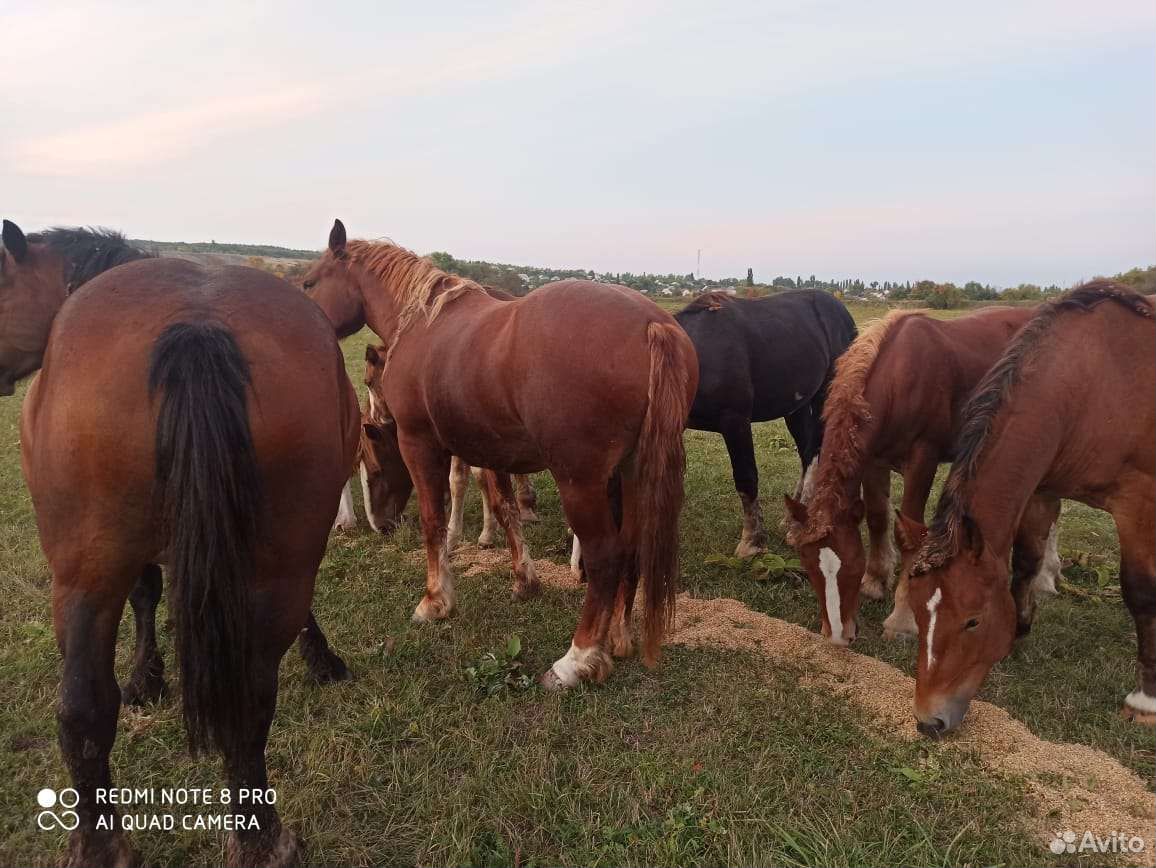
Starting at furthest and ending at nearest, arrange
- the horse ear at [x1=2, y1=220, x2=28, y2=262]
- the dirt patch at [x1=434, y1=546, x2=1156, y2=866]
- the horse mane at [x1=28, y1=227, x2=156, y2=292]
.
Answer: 1. the horse mane at [x1=28, y1=227, x2=156, y2=292]
2. the horse ear at [x1=2, y1=220, x2=28, y2=262]
3. the dirt patch at [x1=434, y1=546, x2=1156, y2=866]

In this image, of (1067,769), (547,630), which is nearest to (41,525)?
(547,630)

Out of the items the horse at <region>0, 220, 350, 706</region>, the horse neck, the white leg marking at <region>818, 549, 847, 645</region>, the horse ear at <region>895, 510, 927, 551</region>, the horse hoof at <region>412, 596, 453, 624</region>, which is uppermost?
the horse at <region>0, 220, 350, 706</region>

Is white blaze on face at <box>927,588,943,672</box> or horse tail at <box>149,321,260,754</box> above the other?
horse tail at <box>149,321,260,754</box>

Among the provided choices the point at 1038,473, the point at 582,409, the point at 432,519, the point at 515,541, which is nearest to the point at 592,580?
the point at 582,409

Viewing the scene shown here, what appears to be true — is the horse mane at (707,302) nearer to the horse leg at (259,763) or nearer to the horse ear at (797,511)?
the horse ear at (797,511)

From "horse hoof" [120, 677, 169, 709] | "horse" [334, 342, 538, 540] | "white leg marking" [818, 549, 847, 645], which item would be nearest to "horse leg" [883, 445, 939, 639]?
"white leg marking" [818, 549, 847, 645]

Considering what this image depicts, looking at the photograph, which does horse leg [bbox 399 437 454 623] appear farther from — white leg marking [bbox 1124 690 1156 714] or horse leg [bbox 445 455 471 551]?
white leg marking [bbox 1124 690 1156 714]

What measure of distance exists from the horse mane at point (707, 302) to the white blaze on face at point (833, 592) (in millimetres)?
3047

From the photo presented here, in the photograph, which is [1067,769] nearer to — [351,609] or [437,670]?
[437,670]

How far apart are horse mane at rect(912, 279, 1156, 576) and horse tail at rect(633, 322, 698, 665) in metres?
1.26

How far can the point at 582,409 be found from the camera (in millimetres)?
3299

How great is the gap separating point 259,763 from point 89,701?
60 centimetres

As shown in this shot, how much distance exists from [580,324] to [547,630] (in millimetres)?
2216

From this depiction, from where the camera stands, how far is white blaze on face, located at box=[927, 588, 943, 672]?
3160mm
